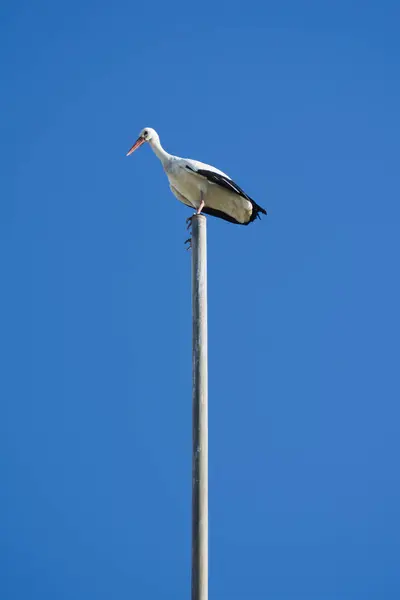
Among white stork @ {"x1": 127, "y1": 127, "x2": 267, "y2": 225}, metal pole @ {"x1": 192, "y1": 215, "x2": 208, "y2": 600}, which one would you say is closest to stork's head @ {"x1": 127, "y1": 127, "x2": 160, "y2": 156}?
white stork @ {"x1": 127, "y1": 127, "x2": 267, "y2": 225}

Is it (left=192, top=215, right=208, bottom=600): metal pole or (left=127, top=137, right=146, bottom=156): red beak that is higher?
(left=127, top=137, right=146, bottom=156): red beak

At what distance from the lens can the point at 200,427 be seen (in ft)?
14.3

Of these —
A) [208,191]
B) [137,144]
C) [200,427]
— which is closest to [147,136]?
[137,144]

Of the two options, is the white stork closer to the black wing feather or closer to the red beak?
the black wing feather

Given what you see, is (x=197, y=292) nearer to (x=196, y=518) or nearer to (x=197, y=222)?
(x=197, y=222)

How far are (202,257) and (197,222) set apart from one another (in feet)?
0.93

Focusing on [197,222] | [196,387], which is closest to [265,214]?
[197,222]

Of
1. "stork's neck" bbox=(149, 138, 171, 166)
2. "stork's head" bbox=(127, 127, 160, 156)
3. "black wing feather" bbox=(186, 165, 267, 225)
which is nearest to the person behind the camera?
"black wing feather" bbox=(186, 165, 267, 225)

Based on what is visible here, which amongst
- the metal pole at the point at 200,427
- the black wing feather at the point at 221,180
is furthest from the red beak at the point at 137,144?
the metal pole at the point at 200,427

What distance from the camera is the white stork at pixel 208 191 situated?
28.6ft

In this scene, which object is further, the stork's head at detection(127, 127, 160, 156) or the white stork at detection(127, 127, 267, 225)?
the stork's head at detection(127, 127, 160, 156)

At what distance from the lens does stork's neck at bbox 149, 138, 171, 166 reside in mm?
9438

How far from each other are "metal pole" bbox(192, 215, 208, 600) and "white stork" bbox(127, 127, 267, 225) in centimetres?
406

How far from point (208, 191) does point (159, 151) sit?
1064mm
